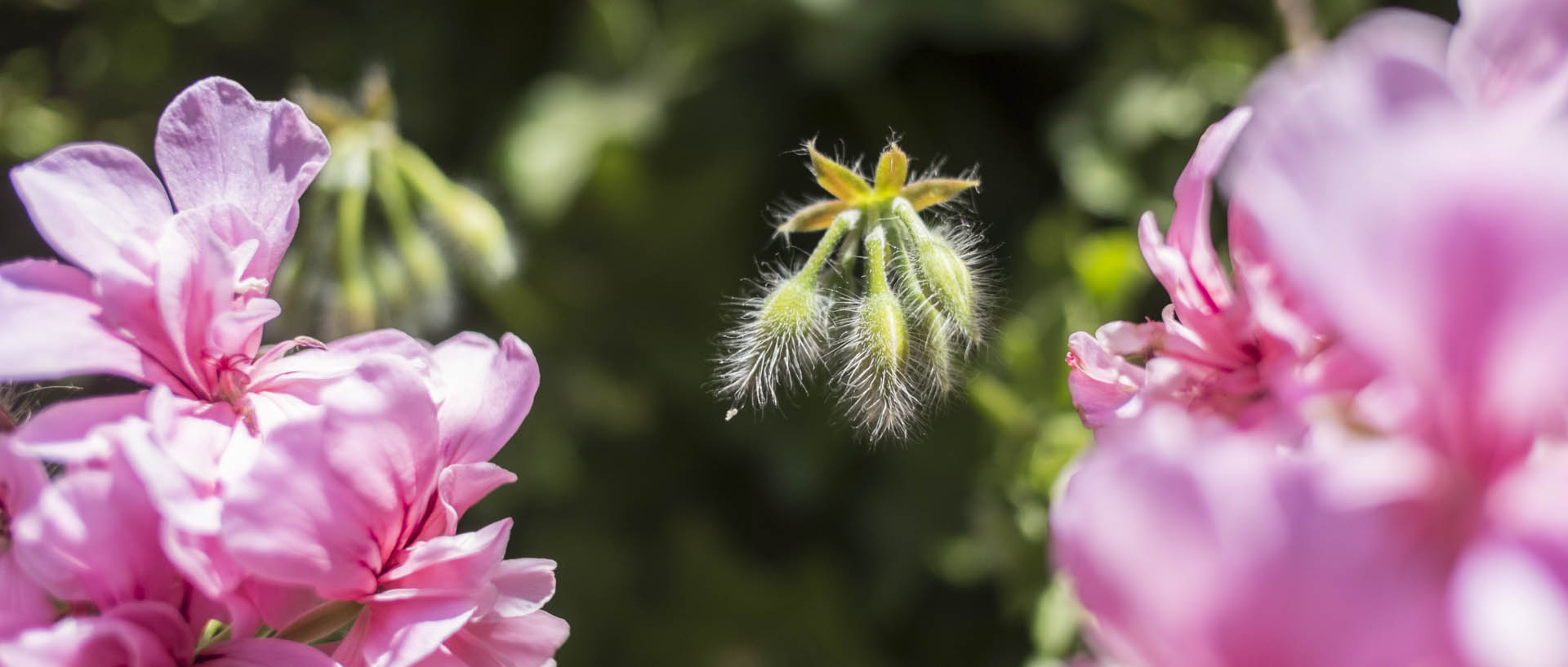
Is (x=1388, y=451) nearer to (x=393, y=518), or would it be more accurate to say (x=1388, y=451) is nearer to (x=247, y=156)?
(x=393, y=518)

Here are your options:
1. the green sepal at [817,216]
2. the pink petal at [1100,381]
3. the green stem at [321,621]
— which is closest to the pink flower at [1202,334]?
the pink petal at [1100,381]

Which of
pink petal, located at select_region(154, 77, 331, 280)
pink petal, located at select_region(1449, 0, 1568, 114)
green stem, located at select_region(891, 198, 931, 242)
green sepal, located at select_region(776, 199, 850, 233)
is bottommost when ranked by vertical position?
pink petal, located at select_region(154, 77, 331, 280)

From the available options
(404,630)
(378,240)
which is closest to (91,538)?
(404,630)

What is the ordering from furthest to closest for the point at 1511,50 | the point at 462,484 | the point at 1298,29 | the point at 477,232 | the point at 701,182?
the point at 701,182 → the point at 477,232 → the point at 1298,29 → the point at 462,484 → the point at 1511,50

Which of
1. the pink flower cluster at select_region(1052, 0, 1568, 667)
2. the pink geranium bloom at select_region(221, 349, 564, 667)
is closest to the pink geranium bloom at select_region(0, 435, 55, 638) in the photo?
the pink geranium bloom at select_region(221, 349, 564, 667)

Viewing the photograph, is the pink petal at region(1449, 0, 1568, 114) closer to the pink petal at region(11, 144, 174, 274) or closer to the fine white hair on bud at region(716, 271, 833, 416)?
the fine white hair on bud at region(716, 271, 833, 416)

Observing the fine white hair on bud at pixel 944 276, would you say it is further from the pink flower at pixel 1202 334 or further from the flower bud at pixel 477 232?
the flower bud at pixel 477 232

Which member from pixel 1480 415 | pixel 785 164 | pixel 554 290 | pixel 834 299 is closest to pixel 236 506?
pixel 834 299
